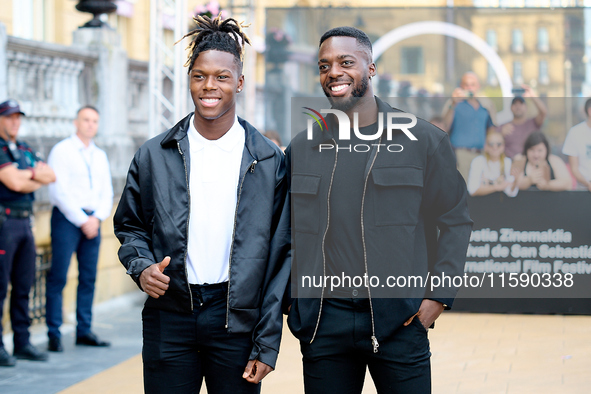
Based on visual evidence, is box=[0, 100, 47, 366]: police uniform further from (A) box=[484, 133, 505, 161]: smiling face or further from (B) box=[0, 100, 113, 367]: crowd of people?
(A) box=[484, 133, 505, 161]: smiling face

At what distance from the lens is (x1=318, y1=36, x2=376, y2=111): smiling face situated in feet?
9.69

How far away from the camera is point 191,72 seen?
3039 millimetres

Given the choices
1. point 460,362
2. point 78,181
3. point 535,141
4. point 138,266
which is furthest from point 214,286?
point 535,141

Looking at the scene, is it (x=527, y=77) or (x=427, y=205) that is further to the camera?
(x=527, y=77)

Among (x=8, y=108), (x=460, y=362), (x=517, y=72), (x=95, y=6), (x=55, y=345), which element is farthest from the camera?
(x=517, y=72)

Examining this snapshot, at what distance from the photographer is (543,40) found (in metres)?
9.55

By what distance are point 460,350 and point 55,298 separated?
345 cm

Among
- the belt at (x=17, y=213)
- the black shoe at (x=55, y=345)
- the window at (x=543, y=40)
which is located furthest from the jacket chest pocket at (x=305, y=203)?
the window at (x=543, y=40)

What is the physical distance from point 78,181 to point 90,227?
1.35ft

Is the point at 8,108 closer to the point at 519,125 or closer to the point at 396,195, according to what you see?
the point at 396,195

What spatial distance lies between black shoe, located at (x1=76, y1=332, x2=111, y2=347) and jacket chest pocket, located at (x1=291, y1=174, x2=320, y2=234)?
170 inches

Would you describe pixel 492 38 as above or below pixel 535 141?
above

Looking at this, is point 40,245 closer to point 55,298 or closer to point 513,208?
point 55,298

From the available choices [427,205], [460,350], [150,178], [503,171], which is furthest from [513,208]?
[150,178]
